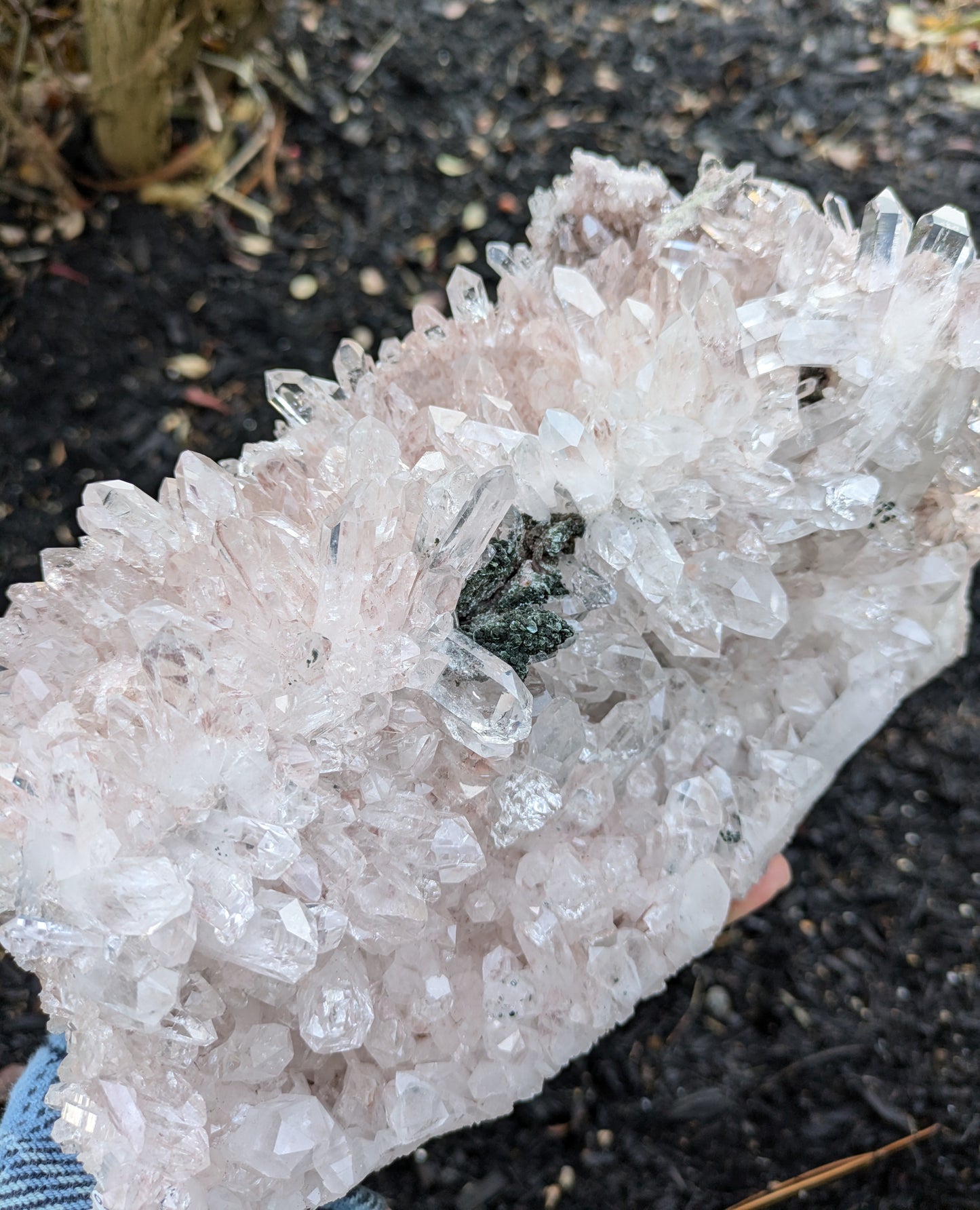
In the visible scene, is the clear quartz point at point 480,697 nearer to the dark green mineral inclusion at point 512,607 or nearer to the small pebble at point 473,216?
the dark green mineral inclusion at point 512,607

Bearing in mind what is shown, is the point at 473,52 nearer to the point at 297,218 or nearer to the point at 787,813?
the point at 297,218

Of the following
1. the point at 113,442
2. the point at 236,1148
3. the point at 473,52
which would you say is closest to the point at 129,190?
the point at 113,442

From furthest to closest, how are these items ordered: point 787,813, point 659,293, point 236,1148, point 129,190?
point 129,190 → point 787,813 → point 659,293 → point 236,1148

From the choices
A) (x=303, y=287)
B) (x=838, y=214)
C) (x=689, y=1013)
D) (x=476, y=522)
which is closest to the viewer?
(x=476, y=522)

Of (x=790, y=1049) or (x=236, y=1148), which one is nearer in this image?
(x=236, y=1148)

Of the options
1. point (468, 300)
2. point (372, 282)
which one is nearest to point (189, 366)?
point (372, 282)

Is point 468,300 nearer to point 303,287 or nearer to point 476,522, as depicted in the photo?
point 476,522
